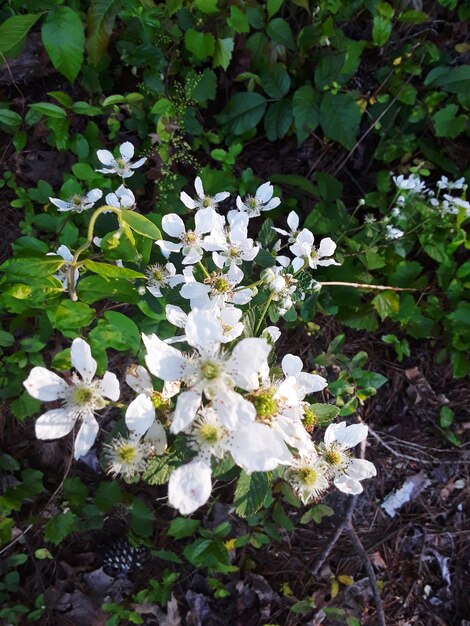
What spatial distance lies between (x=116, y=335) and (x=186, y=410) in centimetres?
48

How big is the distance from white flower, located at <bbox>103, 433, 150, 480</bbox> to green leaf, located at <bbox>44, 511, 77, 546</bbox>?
1.01 m

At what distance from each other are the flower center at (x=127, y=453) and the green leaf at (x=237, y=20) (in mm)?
1781

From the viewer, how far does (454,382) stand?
2.69 m

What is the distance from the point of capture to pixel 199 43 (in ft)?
7.14

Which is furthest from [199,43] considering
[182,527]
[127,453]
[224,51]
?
[182,527]

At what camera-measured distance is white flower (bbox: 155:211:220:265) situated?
1516 mm

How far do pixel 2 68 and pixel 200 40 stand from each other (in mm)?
952

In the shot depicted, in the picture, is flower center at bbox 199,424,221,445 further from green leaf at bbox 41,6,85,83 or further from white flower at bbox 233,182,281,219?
green leaf at bbox 41,6,85,83

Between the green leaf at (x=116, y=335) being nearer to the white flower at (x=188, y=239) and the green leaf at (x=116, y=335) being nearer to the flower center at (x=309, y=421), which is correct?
the white flower at (x=188, y=239)

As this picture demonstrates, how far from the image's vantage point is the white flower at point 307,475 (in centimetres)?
139

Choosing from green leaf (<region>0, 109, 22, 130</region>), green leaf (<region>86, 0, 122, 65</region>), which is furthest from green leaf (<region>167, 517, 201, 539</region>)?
green leaf (<region>86, 0, 122, 65</region>)

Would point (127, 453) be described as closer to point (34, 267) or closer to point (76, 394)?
point (76, 394)

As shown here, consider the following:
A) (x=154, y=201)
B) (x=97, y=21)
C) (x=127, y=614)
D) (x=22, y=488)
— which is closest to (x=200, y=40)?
(x=97, y=21)

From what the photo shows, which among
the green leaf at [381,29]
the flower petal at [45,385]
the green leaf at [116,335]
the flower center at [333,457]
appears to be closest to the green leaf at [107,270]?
the green leaf at [116,335]
